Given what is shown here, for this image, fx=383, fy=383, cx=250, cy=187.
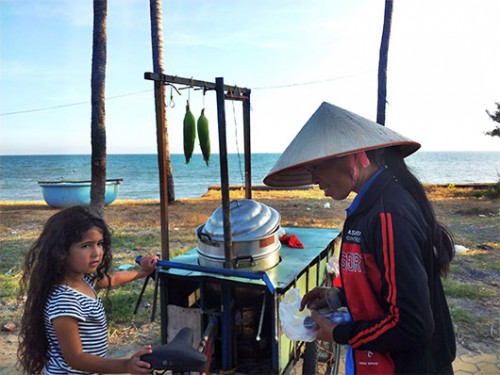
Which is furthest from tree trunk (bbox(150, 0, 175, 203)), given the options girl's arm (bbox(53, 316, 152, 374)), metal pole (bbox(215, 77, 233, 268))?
girl's arm (bbox(53, 316, 152, 374))

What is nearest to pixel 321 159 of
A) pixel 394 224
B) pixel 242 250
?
pixel 394 224

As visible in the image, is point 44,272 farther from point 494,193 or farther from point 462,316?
point 494,193

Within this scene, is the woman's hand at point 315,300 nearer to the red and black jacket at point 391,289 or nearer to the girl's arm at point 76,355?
the red and black jacket at point 391,289

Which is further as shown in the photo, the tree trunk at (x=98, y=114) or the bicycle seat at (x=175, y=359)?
the tree trunk at (x=98, y=114)

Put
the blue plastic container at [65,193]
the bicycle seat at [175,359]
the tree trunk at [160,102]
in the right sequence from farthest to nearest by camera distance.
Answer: the blue plastic container at [65,193], the tree trunk at [160,102], the bicycle seat at [175,359]

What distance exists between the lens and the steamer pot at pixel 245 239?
8.28ft

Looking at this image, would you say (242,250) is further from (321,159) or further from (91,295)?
(321,159)

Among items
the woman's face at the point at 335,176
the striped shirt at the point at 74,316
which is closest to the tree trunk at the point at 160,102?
the striped shirt at the point at 74,316

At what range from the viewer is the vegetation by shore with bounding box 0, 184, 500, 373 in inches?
171

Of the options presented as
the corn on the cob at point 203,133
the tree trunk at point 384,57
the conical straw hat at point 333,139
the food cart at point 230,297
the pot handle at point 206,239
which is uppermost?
the tree trunk at point 384,57

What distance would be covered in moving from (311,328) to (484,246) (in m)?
7.68

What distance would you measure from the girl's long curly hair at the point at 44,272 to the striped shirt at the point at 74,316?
38 millimetres

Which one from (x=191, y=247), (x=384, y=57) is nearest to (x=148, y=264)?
(x=191, y=247)

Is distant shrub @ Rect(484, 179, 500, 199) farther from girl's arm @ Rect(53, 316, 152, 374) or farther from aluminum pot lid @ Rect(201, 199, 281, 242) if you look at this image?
girl's arm @ Rect(53, 316, 152, 374)
